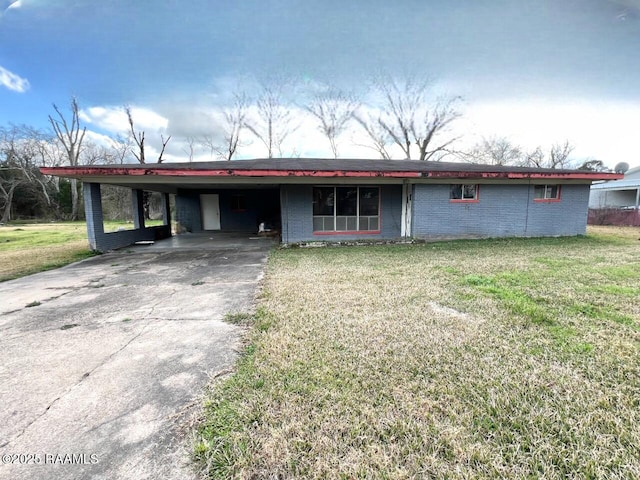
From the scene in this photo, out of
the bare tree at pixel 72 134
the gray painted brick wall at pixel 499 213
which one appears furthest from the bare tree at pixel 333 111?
the bare tree at pixel 72 134

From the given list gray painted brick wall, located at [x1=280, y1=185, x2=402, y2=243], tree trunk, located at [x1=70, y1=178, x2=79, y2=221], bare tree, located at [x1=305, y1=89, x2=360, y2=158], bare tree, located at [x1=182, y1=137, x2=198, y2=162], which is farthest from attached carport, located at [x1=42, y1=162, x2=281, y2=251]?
tree trunk, located at [x1=70, y1=178, x2=79, y2=221]

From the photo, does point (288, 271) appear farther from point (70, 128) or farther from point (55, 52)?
Answer: point (70, 128)

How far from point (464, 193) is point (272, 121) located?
68.6 feet

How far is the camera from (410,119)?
27.5m

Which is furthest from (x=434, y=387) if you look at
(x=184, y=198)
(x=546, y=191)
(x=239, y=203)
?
(x=184, y=198)

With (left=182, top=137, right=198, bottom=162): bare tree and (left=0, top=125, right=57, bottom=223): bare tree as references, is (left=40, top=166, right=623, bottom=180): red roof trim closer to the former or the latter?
(left=182, top=137, right=198, bottom=162): bare tree

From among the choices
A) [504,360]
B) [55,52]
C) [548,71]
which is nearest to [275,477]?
[504,360]

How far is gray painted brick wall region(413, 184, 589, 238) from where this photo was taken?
10094mm

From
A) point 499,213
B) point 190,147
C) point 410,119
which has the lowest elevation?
point 499,213

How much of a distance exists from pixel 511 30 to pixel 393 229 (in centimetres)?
944

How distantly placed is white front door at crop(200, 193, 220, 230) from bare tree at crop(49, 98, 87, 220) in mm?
21938

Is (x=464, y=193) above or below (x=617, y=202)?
above

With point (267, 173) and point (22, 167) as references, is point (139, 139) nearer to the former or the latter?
point (22, 167)

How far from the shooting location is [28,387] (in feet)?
7.51
